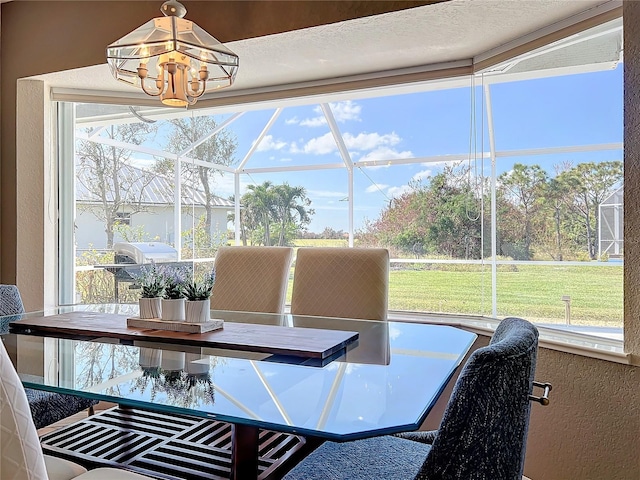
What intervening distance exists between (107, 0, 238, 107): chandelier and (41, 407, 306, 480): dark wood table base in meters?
1.28

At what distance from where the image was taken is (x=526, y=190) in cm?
266

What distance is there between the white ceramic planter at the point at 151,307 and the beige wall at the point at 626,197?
149 cm

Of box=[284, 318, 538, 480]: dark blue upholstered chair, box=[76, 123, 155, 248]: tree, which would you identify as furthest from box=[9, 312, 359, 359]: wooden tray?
box=[76, 123, 155, 248]: tree

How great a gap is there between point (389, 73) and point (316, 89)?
0.49 meters

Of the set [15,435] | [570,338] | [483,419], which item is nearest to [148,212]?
[570,338]

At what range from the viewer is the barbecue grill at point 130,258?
149 inches

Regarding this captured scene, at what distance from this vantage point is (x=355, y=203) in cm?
364

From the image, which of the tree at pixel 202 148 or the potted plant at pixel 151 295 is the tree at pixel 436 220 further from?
the potted plant at pixel 151 295

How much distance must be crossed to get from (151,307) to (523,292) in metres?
1.92

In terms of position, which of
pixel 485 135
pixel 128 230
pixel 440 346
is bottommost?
pixel 440 346

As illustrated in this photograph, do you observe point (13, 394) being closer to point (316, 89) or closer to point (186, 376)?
point (186, 376)

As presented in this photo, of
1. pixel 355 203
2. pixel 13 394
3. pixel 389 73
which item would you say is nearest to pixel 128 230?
pixel 355 203

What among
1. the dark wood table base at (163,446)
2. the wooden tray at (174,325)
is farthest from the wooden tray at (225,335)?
the dark wood table base at (163,446)

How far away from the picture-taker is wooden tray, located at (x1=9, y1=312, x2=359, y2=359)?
1.67 m
